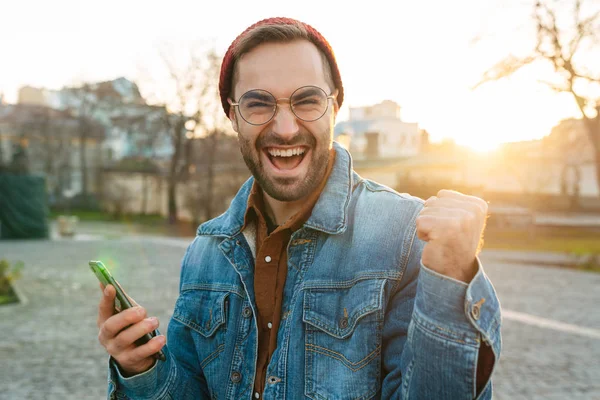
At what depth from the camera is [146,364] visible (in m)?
1.91

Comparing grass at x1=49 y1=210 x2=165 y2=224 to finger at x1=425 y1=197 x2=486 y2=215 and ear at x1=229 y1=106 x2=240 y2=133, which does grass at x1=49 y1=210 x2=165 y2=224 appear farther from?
finger at x1=425 y1=197 x2=486 y2=215

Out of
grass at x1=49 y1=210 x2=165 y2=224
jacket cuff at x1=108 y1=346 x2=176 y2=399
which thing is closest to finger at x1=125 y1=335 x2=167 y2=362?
jacket cuff at x1=108 y1=346 x2=176 y2=399

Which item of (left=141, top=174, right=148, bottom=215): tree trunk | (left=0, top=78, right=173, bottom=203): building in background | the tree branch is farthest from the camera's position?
(left=0, top=78, right=173, bottom=203): building in background

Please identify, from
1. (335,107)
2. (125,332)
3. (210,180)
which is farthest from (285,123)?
(210,180)

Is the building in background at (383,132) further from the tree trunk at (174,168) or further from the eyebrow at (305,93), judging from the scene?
the eyebrow at (305,93)

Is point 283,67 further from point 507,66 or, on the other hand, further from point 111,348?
point 507,66

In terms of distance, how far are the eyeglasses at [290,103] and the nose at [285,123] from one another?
1cm

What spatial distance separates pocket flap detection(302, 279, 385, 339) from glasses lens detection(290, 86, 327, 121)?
583 millimetres

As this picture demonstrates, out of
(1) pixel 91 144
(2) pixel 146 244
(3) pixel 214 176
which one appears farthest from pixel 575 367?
(1) pixel 91 144

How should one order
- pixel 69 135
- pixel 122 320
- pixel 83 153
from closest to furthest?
pixel 122 320 < pixel 83 153 < pixel 69 135

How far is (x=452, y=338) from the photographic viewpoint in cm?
142

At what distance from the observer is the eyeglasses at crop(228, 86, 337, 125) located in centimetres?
194

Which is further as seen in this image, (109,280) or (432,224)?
(109,280)

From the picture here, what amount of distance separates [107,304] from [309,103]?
919mm
